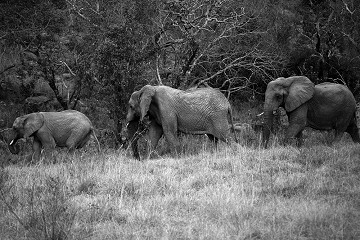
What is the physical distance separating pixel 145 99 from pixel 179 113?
35.2 inches

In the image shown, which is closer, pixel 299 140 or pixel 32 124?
pixel 32 124

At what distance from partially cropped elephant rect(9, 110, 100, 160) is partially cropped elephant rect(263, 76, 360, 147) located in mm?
3857

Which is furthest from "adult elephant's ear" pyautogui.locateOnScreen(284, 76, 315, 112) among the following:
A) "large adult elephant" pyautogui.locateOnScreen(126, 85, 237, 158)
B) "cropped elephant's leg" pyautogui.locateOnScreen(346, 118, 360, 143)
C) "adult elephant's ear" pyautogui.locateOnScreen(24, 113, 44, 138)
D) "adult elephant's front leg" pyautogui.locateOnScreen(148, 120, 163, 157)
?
"adult elephant's ear" pyautogui.locateOnScreen(24, 113, 44, 138)

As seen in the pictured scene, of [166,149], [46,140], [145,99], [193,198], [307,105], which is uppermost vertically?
[145,99]

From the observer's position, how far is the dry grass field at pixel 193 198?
5.98m

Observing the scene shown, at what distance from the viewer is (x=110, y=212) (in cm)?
668

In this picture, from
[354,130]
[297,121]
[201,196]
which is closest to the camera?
[201,196]

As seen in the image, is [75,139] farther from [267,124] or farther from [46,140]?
[267,124]

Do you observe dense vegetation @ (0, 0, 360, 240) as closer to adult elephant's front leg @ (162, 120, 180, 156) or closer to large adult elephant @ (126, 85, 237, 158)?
adult elephant's front leg @ (162, 120, 180, 156)

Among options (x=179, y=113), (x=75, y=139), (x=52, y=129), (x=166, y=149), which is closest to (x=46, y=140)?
(x=52, y=129)

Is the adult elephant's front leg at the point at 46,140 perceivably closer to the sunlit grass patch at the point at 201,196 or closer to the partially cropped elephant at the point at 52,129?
the partially cropped elephant at the point at 52,129

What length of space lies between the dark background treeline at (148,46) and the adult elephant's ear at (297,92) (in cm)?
376

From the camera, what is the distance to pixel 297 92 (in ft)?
40.5

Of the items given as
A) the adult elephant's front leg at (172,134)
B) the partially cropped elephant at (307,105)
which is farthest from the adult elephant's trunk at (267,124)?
the adult elephant's front leg at (172,134)
